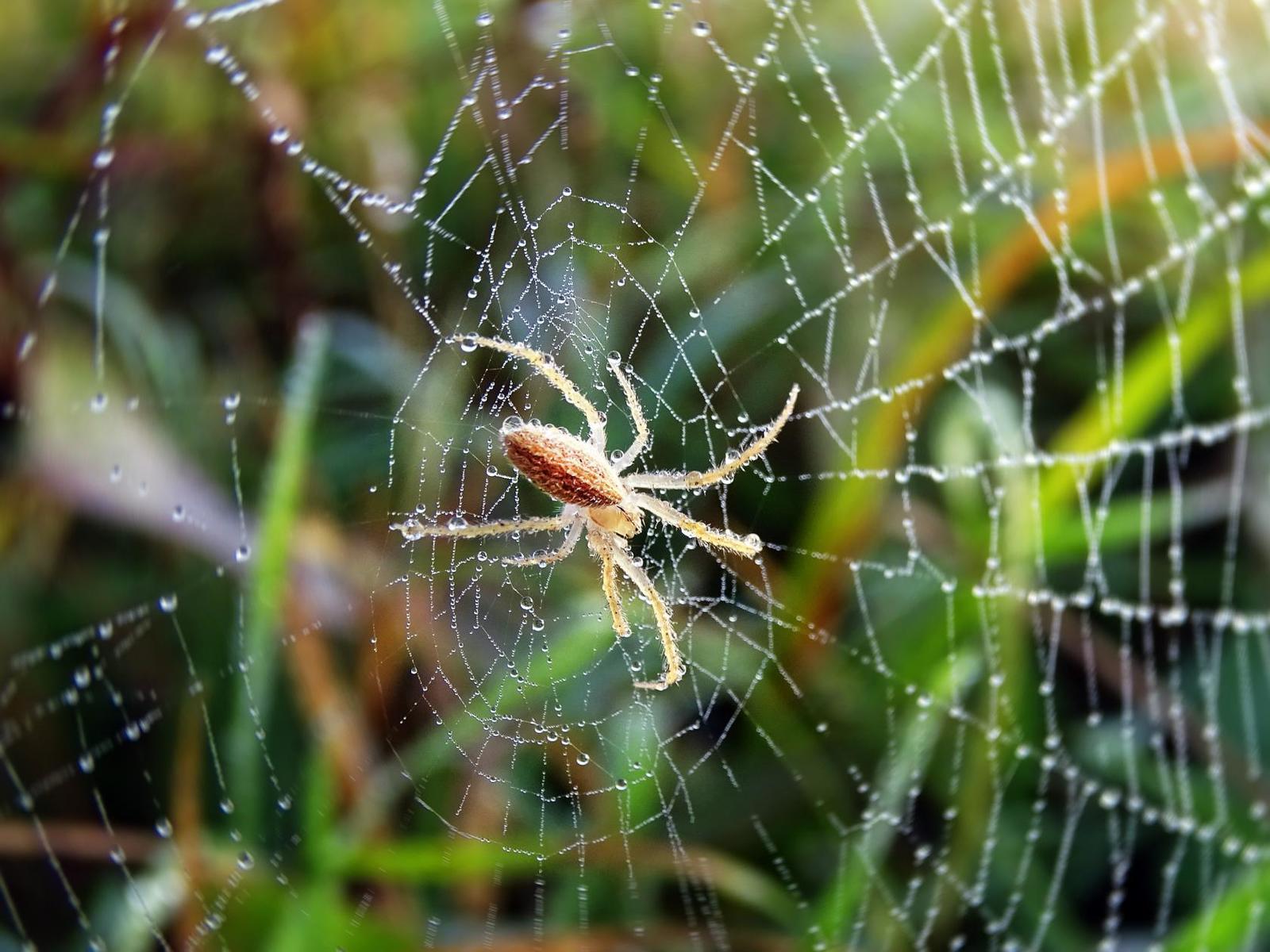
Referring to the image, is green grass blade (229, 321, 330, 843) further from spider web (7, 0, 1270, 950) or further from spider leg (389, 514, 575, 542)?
spider leg (389, 514, 575, 542)

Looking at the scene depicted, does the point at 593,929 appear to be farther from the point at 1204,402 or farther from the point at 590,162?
the point at 1204,402

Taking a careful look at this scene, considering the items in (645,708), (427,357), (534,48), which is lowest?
(645,708)

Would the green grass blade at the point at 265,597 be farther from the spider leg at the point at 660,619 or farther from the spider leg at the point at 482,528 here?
the spider leg at the point at 660,619

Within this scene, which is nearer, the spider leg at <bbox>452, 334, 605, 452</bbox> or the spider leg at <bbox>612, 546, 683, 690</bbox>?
the spider leg at <bbox>452, 334, 605, 452</bbox>

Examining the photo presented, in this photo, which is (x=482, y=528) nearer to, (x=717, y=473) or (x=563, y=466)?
(x=563, y=466)

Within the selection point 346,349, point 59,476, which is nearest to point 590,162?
point 346,349

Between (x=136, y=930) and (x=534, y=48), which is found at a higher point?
(x=534, y=48)

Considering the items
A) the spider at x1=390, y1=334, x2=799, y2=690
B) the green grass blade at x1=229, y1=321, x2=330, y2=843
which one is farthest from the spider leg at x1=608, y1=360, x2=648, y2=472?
the green grass blade at x1=229, y1=321, x2=330, y2=843
